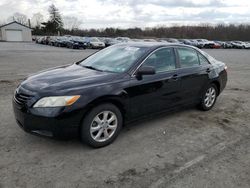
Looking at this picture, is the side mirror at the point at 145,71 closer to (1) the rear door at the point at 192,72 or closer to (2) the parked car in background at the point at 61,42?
(1) the rear door at the point at 192,72

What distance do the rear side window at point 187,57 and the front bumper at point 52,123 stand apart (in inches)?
97.4

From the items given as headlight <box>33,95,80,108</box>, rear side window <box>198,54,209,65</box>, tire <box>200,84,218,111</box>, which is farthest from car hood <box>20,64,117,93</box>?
tire <box>200,84,218,111</box>

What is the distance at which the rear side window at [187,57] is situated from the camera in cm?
476

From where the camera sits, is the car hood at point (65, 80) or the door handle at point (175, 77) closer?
the car hood at point (65, 80)

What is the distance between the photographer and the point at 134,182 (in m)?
2.86

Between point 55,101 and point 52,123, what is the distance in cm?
30

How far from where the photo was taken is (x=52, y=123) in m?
3.21

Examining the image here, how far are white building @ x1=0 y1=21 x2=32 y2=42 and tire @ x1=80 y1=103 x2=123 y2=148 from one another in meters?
63.6

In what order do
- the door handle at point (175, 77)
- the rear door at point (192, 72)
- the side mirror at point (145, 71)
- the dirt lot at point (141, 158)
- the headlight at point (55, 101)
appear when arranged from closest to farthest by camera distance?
the dirt lot at point (141, 158) < the headlight at point (55, 101) < the side mirror at point (145, 71) < the door handle at point (175, 77) < the rear door at point (192, 72)

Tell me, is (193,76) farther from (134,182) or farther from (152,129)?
(134,182)

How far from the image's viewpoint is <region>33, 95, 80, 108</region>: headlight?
126 inches

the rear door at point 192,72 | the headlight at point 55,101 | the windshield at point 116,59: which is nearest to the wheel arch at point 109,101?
the headlight at point 55,101

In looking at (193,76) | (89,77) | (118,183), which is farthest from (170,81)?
(118,183)

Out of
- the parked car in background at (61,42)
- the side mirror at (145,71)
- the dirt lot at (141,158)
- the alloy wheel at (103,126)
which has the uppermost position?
the parked car in background at (61,42)
